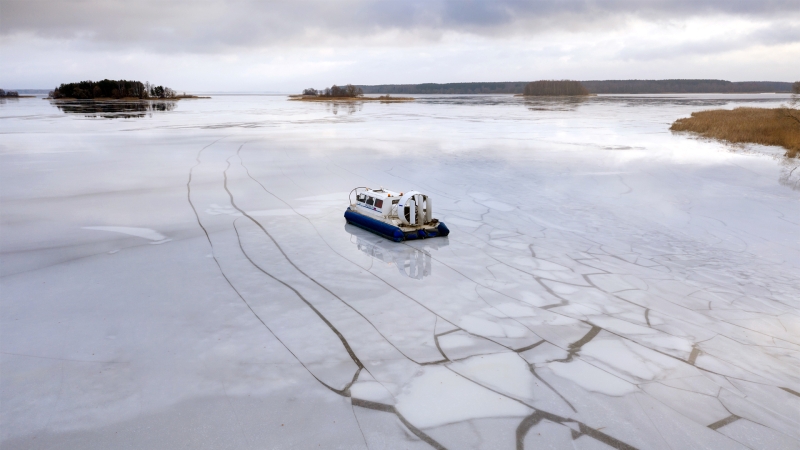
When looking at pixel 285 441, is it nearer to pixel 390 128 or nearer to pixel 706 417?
pixel 706 417

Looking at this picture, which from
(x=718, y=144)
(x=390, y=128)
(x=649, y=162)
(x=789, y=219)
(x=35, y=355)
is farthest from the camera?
(x=390, y=128)

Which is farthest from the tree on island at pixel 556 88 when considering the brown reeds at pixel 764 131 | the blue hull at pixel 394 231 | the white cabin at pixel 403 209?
the blue hull at pixel 394 231

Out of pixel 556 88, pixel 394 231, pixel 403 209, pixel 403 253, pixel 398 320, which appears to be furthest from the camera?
pixel 556 88

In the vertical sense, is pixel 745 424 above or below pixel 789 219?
below

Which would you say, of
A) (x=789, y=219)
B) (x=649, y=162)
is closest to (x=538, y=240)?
(x=789, y=219)

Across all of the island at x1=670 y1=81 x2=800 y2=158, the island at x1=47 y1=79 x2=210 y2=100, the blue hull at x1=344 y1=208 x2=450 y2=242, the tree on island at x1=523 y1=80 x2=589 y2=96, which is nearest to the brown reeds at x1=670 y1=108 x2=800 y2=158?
the island at x1=670 y1=81 x2=800 y2=158

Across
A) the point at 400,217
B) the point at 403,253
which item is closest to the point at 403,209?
the point at 400,217

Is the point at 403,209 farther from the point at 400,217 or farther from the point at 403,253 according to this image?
the point at 403,253
